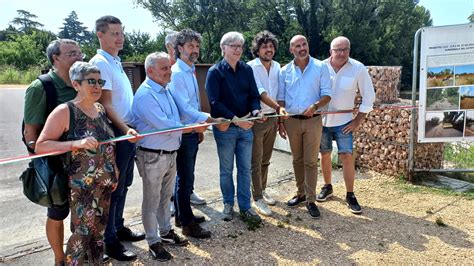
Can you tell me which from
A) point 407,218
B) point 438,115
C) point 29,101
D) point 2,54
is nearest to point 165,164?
point 29,101

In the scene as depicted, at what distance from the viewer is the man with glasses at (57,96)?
2691 millimetres

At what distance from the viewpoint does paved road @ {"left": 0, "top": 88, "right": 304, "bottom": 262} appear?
144 inches

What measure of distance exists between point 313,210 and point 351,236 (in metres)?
0.58

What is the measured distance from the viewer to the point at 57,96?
2.77 metres

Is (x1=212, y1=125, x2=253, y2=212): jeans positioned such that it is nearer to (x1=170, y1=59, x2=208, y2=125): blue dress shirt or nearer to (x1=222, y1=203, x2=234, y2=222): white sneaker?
(x1=222, y1=203, x2=234, y2=222): white sneaker

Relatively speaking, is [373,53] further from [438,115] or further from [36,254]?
[36,254]

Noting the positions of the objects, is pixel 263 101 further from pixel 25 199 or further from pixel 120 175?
pixel 25 199

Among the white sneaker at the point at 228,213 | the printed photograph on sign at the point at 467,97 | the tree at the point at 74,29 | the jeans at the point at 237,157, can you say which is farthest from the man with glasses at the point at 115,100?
the tree at the point at 74,29

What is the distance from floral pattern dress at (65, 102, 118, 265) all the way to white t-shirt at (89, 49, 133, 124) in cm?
28

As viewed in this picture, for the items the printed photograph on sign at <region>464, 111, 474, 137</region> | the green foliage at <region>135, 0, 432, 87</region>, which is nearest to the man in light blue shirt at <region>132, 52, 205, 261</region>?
the printed photograph on sign at <region>464, 111, 474, 137</region>

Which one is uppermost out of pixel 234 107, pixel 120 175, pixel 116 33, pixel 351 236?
pixel 116 33

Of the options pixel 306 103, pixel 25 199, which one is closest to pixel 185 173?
pixel 306 103

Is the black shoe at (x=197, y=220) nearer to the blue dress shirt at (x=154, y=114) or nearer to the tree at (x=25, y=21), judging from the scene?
the blue dress shirt at (x=154, y=114)

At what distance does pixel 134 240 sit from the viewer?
3715 millimetres
